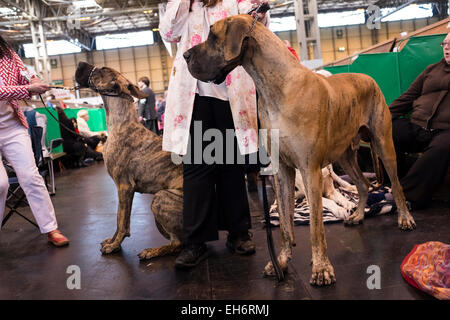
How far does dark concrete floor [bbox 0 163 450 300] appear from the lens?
186cm

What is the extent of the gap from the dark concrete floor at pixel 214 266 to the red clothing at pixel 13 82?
1048 millimetres

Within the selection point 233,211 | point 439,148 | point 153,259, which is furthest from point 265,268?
point 439,148

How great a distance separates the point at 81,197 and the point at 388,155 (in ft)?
13.3

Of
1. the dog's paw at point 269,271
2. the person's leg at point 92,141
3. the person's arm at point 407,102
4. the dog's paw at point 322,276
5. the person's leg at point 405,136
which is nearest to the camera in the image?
the dog's paw at point 322,276

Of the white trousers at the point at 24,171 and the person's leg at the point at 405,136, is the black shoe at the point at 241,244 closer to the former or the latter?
the white trousers at the point at 24,171

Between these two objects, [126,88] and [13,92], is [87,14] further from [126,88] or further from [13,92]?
[126,88]

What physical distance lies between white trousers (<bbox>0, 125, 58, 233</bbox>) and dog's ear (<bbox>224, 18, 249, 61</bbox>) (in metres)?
1.90

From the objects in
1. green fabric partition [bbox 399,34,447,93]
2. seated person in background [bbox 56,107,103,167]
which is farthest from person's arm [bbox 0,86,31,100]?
seated person in background [bbox 56,107,103,167]

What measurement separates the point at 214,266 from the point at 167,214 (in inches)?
17.6

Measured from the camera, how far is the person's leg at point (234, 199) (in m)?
2.38

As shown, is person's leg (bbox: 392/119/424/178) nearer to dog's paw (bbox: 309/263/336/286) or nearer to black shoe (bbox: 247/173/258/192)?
black shoe (bbox: 247/173/258/192)

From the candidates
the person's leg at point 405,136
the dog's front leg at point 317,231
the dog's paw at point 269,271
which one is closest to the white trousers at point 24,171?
the dog's paw at point 269,271

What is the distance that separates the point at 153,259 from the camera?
2.48 meters
